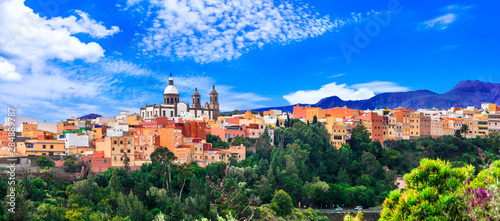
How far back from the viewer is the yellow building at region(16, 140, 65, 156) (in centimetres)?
3069

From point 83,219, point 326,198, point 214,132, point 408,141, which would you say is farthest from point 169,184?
point 408,141

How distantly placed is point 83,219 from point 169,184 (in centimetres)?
825

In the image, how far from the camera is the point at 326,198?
34.2 metres

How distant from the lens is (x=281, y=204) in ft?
95.0

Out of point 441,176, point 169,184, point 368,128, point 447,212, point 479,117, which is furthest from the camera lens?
point 479,117

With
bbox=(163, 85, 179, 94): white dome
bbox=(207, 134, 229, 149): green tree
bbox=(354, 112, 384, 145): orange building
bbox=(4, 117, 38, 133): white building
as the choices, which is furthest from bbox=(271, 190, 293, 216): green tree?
bbox=(163, 85, 179, 94): white dome

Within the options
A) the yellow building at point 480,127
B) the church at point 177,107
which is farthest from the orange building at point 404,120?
the church at point 177,107

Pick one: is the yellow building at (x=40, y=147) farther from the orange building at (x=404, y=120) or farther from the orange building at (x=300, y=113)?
the orange building at (x=404, y=120)

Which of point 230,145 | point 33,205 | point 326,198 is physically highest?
point 230,145

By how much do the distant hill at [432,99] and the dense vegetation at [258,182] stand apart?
9687cm

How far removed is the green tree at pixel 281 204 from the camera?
2862cm

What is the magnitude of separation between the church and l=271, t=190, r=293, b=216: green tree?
80.5 feet

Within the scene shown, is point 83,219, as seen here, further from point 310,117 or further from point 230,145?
point 310,117

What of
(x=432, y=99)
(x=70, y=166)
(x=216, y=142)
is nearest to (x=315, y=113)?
(x=216, y=142)
